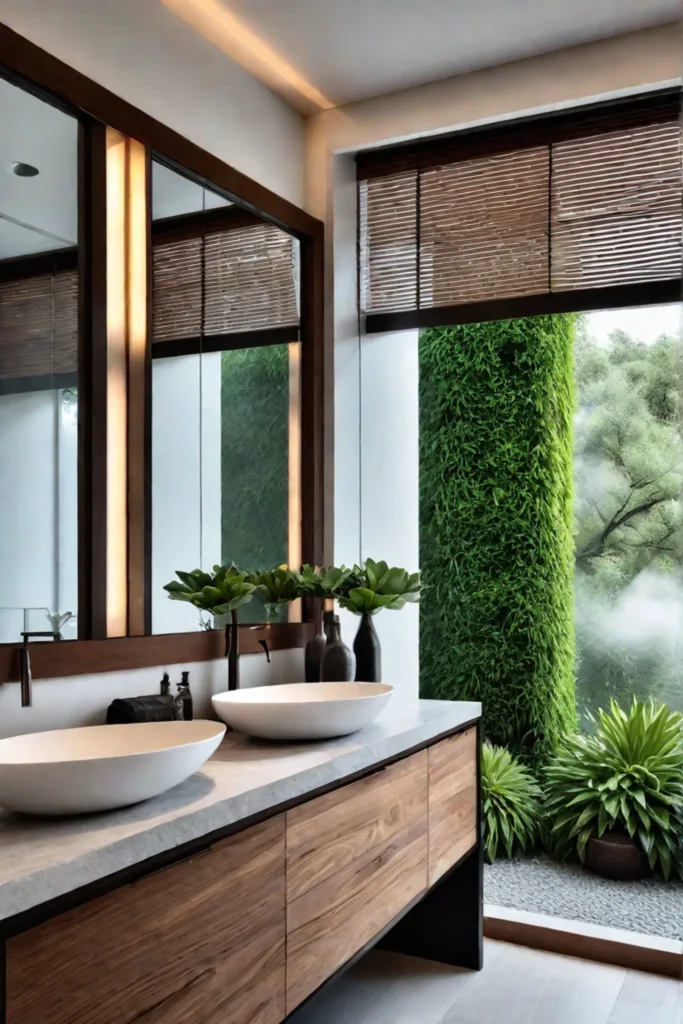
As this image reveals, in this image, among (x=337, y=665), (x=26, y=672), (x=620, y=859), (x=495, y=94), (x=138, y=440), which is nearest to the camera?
(x=26, y=672)

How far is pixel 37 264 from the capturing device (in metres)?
2.12

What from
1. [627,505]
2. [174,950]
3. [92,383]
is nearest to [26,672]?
[174,950]

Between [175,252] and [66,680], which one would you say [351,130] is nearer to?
[175,252]

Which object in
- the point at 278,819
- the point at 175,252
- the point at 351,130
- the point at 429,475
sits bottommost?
the point at 278,819

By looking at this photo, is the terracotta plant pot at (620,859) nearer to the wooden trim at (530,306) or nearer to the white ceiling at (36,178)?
the wooden trim at (530,306)

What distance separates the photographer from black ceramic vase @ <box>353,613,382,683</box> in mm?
2840

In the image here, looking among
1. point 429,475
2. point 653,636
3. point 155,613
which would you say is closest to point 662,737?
point 653,636

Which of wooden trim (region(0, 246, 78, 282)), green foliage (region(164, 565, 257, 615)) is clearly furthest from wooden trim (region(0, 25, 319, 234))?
green foliage (region(164, 565, 257, 615))

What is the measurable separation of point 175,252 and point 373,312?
3.31 feet

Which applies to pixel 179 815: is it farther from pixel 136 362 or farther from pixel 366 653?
pixel 366 653

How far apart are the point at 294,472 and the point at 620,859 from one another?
1.95 meters

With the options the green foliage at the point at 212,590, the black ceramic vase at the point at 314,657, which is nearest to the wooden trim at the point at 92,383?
the green foliage at the point at 212,590

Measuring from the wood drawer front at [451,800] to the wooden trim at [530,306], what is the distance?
1.42 meters

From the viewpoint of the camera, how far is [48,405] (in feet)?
6.99
